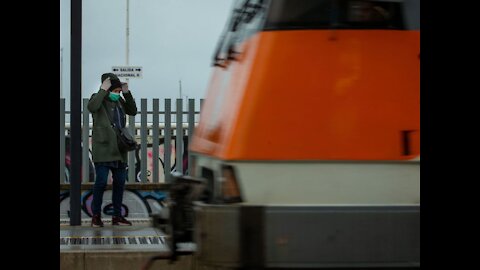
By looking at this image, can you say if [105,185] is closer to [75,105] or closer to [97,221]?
[97,221]

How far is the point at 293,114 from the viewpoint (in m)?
4.92

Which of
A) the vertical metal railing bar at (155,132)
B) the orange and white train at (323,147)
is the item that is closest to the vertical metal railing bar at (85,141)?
the vertical metal railing bar at (155,132)

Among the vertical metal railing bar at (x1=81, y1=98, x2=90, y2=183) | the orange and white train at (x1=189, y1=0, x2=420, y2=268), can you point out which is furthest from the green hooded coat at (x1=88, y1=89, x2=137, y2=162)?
the orange and white train at (x1=189, y1=0, x2=420, y2=268)

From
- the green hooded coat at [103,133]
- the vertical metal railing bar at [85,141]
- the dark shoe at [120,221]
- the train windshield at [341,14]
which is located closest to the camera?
the train windshield at [341,14]

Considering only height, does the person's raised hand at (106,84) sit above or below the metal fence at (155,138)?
above

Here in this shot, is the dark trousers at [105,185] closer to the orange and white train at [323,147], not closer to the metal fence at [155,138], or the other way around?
the metal fence at [155,138]

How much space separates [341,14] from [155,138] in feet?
22.0

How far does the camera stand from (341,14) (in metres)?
5.06

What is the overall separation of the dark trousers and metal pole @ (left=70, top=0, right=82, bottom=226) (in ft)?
0.65

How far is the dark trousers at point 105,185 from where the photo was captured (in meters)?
10.0

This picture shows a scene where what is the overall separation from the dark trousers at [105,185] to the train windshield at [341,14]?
536cm

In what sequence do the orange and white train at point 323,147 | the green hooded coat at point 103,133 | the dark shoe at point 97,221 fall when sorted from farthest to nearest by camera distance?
the dark shoe at point 97,221
the green hooded coat at point 103,133
the orange and white train at point 323,147
